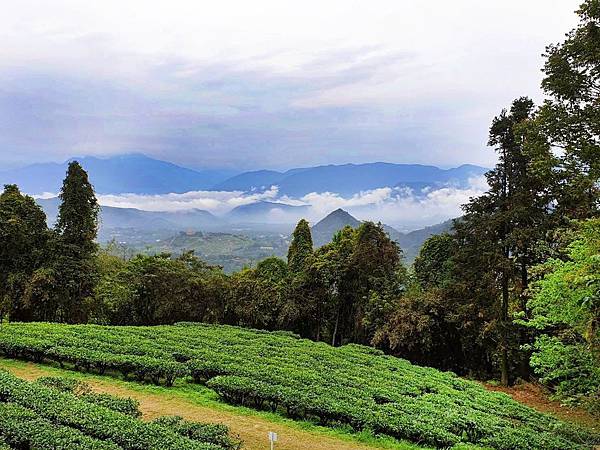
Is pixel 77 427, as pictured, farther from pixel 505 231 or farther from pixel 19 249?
pixel 19 249

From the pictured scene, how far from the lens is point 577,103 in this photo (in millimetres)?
12742

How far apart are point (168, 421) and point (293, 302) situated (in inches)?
750

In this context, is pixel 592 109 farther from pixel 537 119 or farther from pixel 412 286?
pixel 412 286

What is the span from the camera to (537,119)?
525 inches

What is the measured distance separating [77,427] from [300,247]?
77.5ft

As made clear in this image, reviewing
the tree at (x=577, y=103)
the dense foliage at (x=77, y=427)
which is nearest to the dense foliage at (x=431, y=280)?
the tree at (x=577, y=103)

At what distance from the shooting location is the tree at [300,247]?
31.4m

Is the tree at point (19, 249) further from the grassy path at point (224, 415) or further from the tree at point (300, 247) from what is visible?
the tree at point (300, 247)

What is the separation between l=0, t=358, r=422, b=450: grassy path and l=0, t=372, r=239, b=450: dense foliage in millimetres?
1524

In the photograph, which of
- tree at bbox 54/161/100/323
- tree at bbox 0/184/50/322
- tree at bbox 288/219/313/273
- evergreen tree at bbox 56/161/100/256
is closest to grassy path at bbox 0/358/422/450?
tree at bbox 0/184/50/322

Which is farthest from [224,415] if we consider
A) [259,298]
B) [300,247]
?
[300,247]

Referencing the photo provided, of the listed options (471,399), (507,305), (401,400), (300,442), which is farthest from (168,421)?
(507,305)

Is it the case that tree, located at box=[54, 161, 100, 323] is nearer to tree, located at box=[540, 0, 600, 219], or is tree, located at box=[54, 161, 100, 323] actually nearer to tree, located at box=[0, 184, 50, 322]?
tree, located at box=[0, 184, 50, 322]

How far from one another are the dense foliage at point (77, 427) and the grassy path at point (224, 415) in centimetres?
152
